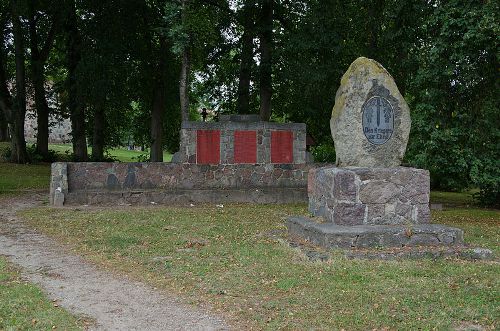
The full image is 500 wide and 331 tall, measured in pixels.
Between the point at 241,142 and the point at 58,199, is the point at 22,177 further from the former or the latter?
the point at 241,142

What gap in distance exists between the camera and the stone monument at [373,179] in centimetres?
828

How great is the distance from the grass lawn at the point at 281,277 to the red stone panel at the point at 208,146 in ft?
16.9

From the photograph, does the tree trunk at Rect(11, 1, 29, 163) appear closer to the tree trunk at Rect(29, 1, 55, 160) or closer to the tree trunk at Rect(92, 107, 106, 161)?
the tree trunk at Rect(29, 1, 55, 160)

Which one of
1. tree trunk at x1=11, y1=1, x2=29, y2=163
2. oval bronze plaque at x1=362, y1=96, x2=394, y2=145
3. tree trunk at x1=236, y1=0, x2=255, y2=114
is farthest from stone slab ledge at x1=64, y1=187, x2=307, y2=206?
tree trunk at x1=11, y1=1, x2=29, y2=163

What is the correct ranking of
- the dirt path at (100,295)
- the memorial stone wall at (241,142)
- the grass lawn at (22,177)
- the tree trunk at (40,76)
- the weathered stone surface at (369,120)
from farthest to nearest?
the tree trunk at (40,76)
the grass lawn at (22,177)
the memorial stone wall at (241,142)
the weathered stone surface at (369,120)
the dirt path at (100,295)

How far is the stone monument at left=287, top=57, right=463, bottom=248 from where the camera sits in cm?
828

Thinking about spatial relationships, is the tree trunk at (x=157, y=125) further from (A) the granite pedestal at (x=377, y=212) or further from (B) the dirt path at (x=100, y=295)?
(A) the granite pedestal at (x=377, y=212)

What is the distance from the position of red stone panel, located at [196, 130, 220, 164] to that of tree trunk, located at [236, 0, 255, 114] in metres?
5.60

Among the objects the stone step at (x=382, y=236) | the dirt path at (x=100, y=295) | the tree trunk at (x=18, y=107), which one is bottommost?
the dirt path at (x=100, y=295)

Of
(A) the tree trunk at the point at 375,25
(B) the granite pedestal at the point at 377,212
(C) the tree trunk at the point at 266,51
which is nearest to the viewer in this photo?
(B) the granite pedestal at the point at 377,212

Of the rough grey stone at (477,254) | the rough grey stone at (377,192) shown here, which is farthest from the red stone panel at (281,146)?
the rough grey stone at (477,254)

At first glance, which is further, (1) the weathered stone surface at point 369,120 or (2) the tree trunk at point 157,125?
(2) the tree trunk at point 157,125

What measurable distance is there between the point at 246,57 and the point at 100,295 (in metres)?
16.3

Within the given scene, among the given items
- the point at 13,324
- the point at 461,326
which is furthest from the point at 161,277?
the point at 461,326
